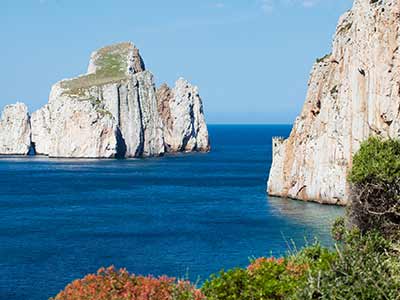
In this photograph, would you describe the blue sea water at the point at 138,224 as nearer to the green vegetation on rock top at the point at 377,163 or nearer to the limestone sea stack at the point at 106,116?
the green vegetation on rock top at the point at 377,163

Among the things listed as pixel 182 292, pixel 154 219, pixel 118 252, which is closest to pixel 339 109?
pixel 154 219

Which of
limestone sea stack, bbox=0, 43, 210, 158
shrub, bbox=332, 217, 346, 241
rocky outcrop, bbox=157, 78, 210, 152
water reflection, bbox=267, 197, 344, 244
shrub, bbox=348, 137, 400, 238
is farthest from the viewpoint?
rocky outcrop, bbox=157, 78, 210, 152

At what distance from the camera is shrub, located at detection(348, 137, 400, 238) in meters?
28.5

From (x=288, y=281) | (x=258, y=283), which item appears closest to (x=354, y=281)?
(x=288, y=281)

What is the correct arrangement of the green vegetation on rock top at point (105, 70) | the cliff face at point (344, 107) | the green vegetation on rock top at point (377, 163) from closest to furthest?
the green vegetation on rock top at point (377, 163) < the cliff face at point (344, 107) < the green vegetation on rock top at point (105, 70)

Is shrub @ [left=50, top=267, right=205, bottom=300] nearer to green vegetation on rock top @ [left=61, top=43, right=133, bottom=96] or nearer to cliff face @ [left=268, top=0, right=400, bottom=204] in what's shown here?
cliff face @ [left=268, top=0, right=400, bottom=204]

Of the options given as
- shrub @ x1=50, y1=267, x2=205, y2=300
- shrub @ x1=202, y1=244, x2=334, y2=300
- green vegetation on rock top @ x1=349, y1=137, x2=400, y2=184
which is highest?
green vegetation on rock top @ x1=349, y1=137, x2=400, y2=184

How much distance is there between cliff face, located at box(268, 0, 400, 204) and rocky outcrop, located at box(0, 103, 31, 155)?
92321mm

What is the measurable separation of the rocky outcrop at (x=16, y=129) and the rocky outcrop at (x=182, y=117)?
1206 inches

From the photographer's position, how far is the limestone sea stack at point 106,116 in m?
139

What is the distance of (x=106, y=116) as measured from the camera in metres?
139

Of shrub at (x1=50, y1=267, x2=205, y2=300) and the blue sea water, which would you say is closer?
shrub at (x1=50, y1=267, x2=205, y2=300)

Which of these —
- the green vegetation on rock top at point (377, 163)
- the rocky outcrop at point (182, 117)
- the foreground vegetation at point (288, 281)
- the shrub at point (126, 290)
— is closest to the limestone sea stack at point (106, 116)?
the rocky outcrop at point (182, 117)

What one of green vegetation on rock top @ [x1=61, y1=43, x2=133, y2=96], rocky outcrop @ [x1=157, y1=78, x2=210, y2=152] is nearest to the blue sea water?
green vegetation on rock top @ [x1=61, y1=43, x2=133, y2=96]
